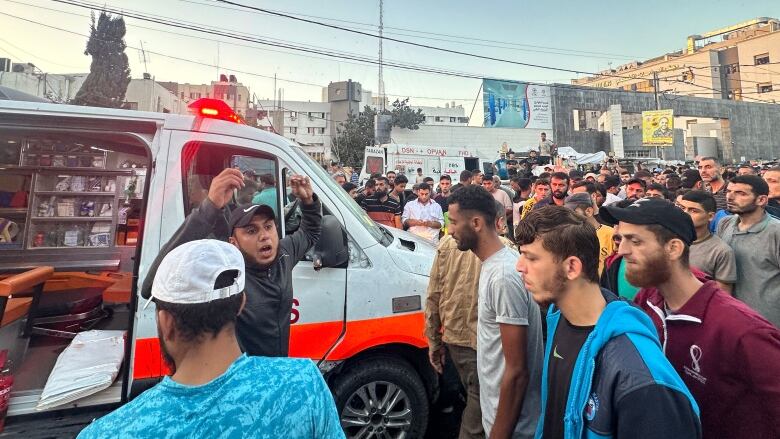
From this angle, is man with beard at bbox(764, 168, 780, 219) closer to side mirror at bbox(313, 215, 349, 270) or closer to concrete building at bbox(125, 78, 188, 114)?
side mirror at bbox(313, 215, 349, 270)

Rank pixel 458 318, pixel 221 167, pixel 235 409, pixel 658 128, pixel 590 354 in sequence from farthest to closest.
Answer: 1. pixel 658 128
2. pixel 221 167
3. pixel 458 318
4. pixel 590 354
5. pixel 235 409

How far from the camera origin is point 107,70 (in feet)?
82.8

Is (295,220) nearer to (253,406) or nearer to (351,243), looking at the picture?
(351,243)

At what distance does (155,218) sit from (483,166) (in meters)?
15.1

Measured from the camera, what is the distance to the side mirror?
2760 millimetres

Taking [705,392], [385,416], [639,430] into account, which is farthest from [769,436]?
[385,416]

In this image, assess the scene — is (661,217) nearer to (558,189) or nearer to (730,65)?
(558,189)

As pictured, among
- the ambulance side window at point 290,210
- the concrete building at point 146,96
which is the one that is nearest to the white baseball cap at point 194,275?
the ambulance side window at point 290,210

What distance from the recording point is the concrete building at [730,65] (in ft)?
145

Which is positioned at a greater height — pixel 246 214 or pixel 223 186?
pixel 223 186

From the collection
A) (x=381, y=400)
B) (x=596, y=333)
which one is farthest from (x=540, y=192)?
(x=596, y=333)

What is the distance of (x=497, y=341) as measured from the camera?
2.05 metres

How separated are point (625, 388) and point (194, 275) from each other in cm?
124

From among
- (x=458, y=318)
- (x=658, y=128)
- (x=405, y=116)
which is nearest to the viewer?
(x=458, y=318)
